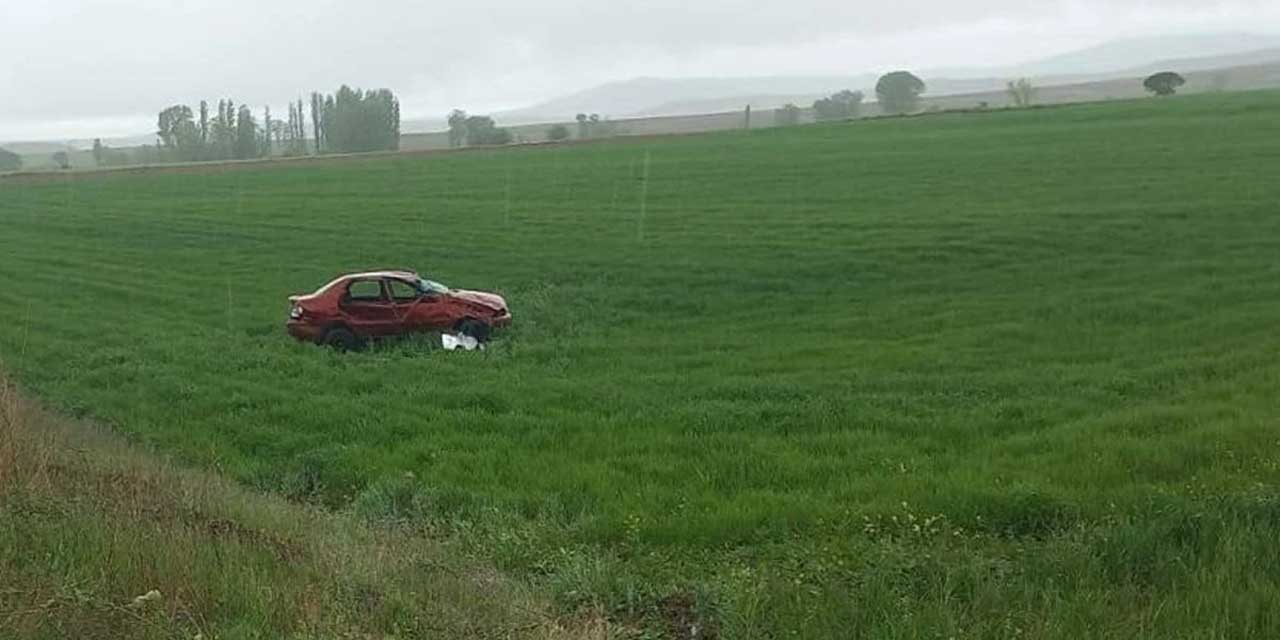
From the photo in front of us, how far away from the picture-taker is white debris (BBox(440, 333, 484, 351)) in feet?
55.7

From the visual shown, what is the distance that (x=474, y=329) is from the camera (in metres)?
17.6

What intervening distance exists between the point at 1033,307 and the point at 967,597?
11.7 m

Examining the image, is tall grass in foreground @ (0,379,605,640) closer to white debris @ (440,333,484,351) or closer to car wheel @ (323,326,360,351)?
white debris @ (440,333,484,351)

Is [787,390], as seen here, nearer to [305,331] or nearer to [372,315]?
[372,315]

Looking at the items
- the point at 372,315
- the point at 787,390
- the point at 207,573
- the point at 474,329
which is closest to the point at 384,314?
the point at 372,315

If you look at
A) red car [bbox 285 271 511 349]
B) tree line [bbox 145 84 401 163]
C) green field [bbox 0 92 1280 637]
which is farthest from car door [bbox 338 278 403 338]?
tree line [bbox 145 84 401 163]

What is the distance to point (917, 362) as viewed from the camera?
14117 mm

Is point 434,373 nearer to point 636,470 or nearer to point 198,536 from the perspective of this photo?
point 636,470

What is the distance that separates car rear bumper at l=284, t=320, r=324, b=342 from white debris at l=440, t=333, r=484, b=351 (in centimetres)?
193

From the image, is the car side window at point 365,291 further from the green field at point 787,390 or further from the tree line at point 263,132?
the tree line at point 263,132

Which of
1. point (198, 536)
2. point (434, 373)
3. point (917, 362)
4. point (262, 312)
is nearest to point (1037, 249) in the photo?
point (917, 362)

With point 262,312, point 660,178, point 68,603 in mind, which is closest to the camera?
point 68,603

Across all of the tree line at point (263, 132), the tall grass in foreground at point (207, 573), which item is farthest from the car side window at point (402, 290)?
the tree line at point (263, 132)

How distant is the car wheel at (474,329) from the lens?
17578mm
